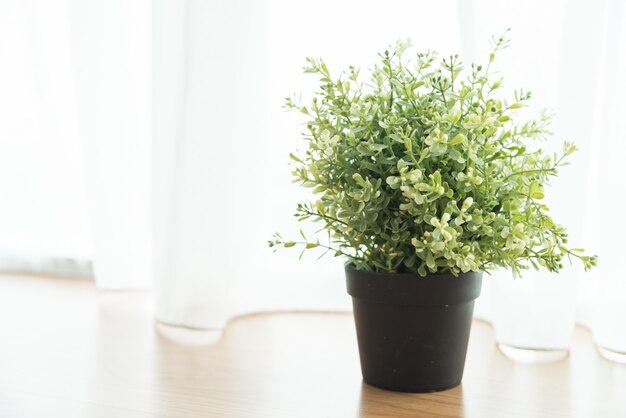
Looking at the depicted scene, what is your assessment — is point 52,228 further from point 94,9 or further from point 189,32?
point 189,32

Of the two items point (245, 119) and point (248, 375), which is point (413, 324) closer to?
point (248, 375)

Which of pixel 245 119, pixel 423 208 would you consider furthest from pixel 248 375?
pixel 245 119

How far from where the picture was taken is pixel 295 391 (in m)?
1.07

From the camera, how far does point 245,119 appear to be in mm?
1398

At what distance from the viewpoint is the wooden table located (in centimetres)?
100

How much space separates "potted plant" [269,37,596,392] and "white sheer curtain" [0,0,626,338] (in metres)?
0.22

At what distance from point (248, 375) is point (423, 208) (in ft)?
1.17

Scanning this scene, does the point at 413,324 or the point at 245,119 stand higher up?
the point at 245,119

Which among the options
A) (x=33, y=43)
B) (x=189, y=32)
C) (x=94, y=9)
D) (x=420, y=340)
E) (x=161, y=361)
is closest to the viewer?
(x=420, y=340)

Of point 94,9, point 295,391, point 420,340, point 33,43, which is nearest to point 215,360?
point 295,391

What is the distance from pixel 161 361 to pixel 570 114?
2.29 feet

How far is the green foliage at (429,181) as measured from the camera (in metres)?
0.98

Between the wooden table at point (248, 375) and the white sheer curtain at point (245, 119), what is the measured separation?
93 millimetres

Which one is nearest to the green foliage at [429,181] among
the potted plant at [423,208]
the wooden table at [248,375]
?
the potted plant at [423,208]
